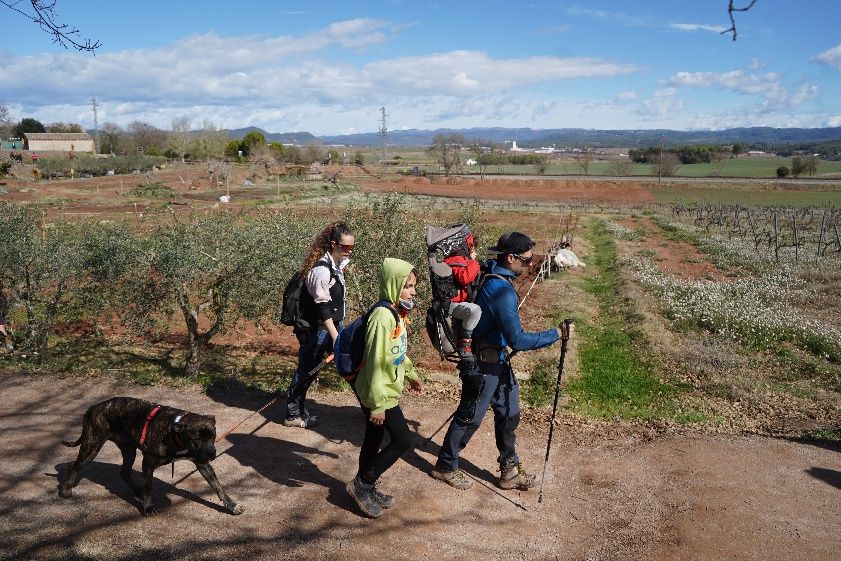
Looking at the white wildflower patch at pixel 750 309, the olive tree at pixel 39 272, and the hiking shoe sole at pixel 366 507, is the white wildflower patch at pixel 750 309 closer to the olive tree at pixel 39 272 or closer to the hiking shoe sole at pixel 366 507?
the hiking shoe sole at pixel 366 507

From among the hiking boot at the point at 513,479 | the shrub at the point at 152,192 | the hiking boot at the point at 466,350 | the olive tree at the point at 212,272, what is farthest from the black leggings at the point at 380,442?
the shrub at the point at 152,192

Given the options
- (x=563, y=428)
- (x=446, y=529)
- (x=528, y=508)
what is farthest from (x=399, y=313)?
(x=563, y=428)

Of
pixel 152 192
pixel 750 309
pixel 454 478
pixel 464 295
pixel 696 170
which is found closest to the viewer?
pixel 454 478

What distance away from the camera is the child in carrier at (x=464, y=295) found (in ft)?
17.6

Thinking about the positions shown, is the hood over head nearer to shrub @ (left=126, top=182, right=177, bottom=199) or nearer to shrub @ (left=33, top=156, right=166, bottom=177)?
shrub @ (left=126, top=182, right=177, bottom=199)

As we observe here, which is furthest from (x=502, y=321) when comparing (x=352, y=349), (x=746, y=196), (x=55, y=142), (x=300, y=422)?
(x=55, y=142)

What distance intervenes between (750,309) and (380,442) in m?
12.3

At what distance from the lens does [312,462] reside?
617 cm

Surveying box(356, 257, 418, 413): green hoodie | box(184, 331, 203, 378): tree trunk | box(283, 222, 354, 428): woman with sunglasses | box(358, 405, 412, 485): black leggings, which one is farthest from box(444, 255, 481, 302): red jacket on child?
box(184, 331, 203, 378): tree trunk

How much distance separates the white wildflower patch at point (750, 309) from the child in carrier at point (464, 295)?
8.12m

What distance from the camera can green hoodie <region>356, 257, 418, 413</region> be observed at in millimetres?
4676

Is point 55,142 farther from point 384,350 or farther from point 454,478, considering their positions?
Answer: point 384,350

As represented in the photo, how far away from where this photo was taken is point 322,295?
20.4 ft

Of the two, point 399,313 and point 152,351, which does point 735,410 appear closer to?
point 399,313
